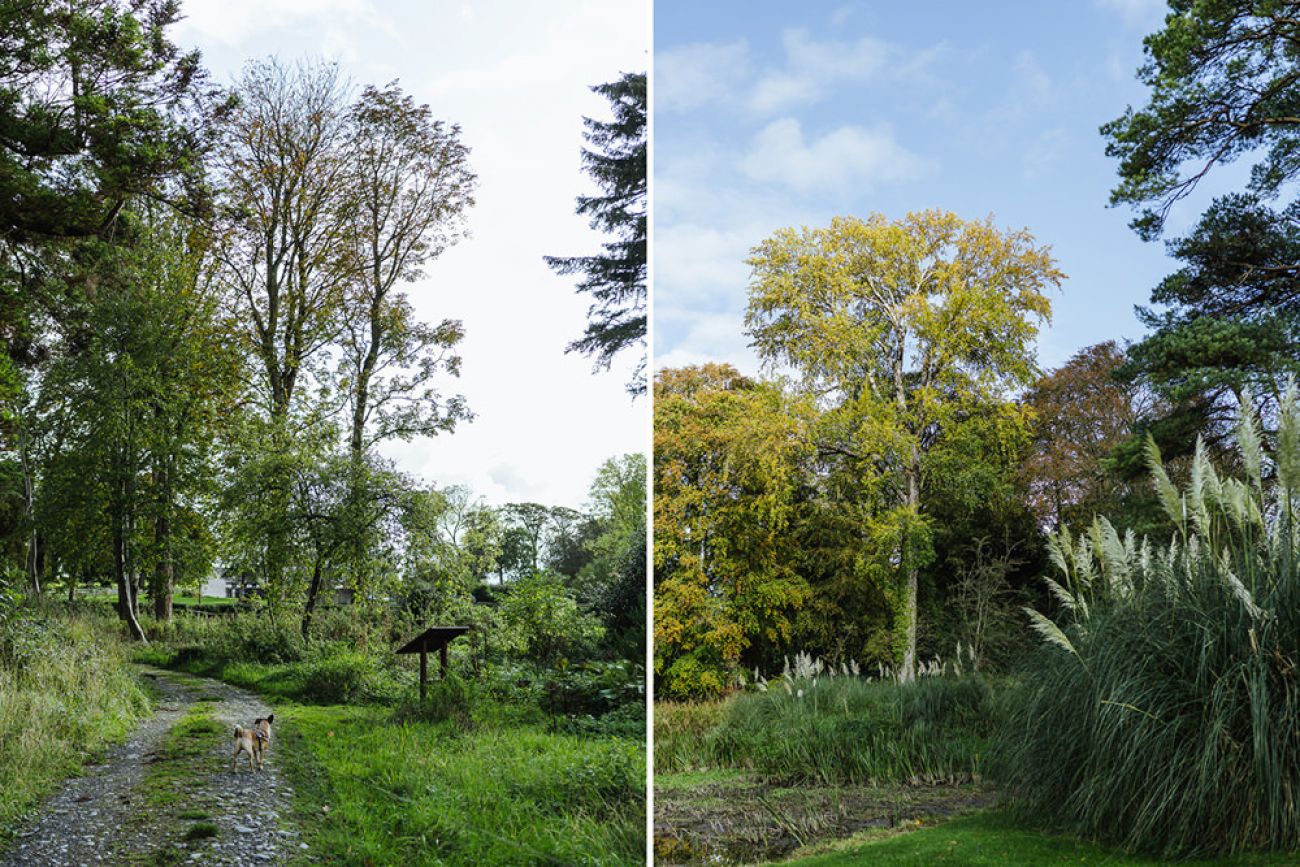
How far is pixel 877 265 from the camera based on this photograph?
29.4ft

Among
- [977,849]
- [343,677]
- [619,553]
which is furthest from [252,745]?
[977,849]

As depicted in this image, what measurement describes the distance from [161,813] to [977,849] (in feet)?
9.45

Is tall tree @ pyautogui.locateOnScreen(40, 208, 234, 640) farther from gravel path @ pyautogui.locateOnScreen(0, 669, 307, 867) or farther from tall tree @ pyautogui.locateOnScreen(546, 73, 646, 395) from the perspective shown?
tall tree @ pyautogui.locateOnScreen(546, 73, 646, 395)

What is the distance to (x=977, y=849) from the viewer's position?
3709 mm

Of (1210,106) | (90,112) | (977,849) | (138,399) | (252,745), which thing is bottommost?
(977,849)

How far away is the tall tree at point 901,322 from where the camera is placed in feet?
27.9

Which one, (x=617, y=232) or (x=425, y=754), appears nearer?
(x=425, y=754)

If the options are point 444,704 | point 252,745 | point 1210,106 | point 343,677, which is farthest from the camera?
point 1210,106

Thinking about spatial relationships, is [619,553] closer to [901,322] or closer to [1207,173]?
[901,322]

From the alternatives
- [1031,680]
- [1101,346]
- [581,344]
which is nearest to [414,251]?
[581,344]

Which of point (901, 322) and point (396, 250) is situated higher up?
point (901, 322)

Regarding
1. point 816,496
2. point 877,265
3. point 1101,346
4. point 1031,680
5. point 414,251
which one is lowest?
point 1031,680

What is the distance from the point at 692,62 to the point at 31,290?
4.58m

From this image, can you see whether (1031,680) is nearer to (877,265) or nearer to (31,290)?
(31,290)
